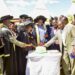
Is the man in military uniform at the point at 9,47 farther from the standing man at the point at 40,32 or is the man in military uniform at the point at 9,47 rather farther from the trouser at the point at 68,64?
the trouser at the point at 68,64

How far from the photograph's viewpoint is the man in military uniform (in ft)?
12.9

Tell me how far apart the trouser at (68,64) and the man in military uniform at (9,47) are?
72 cm

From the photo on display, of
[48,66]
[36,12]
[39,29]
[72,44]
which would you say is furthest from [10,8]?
[48,66]

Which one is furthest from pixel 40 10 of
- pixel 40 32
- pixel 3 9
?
pixel 40 32

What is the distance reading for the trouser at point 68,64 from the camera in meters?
4.24

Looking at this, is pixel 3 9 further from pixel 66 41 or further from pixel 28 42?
pixel 66 41

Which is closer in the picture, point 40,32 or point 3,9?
point 40,32

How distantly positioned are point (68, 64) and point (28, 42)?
2.55 ft

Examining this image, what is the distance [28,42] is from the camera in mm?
4184

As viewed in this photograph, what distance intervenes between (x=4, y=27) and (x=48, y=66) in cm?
93

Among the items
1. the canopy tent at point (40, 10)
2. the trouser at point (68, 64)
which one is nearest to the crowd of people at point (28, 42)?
the trouser at point (68, 64)

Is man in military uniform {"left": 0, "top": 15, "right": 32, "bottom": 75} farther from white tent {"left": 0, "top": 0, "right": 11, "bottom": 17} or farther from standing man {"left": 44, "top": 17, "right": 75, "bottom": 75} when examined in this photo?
white tent {"left": 0, "top": 0, "right": 11, "bottom": 17}

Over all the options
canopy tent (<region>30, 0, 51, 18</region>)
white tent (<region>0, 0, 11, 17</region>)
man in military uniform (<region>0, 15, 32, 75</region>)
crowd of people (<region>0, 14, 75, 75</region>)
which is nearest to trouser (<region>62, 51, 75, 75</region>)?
crowd of people (<region>0, 14, 75, 75</region>)

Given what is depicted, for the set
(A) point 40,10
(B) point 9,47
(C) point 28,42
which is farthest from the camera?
(A) point 40,10
